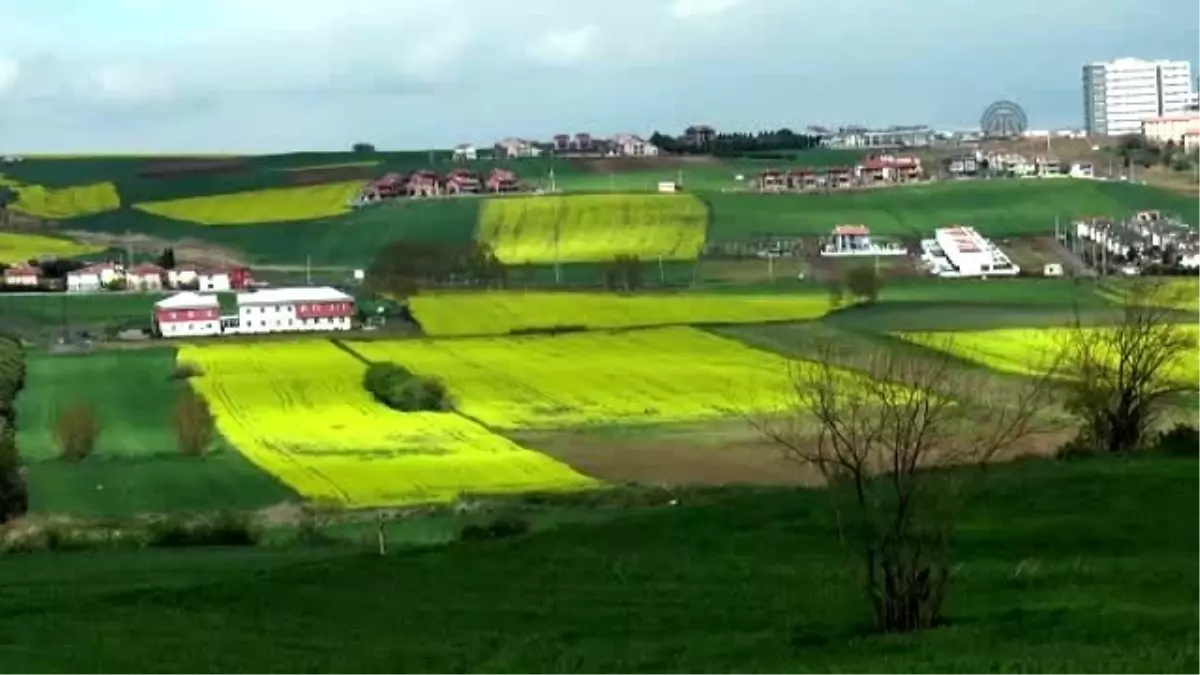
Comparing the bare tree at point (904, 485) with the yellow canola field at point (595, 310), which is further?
the yellow canola field at point (595, 310)

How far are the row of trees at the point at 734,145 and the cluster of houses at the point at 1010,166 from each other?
858 inches

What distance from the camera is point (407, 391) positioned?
56.0 m

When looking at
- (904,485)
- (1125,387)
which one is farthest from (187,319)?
(904,485)

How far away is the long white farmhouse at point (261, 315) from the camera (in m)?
83.4

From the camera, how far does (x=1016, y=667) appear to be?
12.2 m

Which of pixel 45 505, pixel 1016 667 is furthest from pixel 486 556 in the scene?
Answer: pixel 45 505

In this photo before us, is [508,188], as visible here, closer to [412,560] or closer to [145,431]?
[145,431]

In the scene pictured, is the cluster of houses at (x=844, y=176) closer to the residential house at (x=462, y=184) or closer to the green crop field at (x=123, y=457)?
the residential house at (x=462, y=184)

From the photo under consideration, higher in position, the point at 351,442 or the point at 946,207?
the point at 946,207

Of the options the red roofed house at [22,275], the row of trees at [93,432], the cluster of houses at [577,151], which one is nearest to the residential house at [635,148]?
the cluster of houses at [577,151]

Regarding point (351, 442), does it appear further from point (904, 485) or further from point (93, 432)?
point (904, 485)

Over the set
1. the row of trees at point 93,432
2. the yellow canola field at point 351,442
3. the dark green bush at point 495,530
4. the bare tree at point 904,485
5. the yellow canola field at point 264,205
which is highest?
the yellow canola field at point 264,205

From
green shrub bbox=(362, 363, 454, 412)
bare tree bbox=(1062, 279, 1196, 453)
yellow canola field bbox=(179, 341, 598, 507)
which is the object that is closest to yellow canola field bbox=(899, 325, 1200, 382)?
bare tree bbox=(1062, 279, 1196, 453)

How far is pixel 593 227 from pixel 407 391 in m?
62.1
